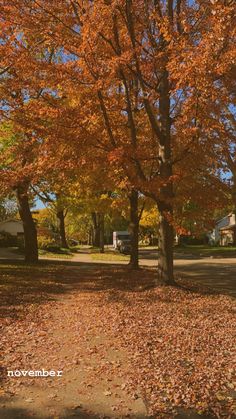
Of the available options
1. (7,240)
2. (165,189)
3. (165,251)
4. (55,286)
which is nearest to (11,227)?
(7,240)

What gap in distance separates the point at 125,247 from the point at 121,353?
38137 mm

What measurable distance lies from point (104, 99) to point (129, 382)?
29.8 feet

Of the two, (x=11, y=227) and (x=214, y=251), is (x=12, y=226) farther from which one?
(x=214, y=251)

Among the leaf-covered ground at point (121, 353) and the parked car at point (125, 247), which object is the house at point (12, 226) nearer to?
the parked car at point (125, 247)

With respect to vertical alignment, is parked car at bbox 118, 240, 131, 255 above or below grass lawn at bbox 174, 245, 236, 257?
above

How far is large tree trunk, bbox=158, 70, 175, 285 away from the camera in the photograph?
1302 cm

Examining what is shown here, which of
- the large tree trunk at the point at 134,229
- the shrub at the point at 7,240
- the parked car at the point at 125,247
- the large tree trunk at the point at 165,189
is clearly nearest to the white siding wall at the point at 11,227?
the shrub at the point at 7,240

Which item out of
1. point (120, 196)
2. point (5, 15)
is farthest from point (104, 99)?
point (120, 196)

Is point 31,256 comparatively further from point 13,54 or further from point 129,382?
point 129,382

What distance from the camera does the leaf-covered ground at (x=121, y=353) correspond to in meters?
5.14

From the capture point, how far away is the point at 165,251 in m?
13.5

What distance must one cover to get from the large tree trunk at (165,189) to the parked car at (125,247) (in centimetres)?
3064

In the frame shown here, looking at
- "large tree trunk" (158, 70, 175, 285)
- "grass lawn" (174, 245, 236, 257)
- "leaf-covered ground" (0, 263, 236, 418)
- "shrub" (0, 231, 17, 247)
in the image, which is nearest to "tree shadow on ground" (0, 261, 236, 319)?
"leaf-covered ground" (0, 263, 236, 418)

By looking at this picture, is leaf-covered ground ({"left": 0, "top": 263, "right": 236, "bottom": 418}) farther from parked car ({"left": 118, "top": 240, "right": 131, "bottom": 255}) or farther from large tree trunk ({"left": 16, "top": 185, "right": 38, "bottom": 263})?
parked car ({"left": 118, "top": 240, "right": 131, "bottom": 255})
